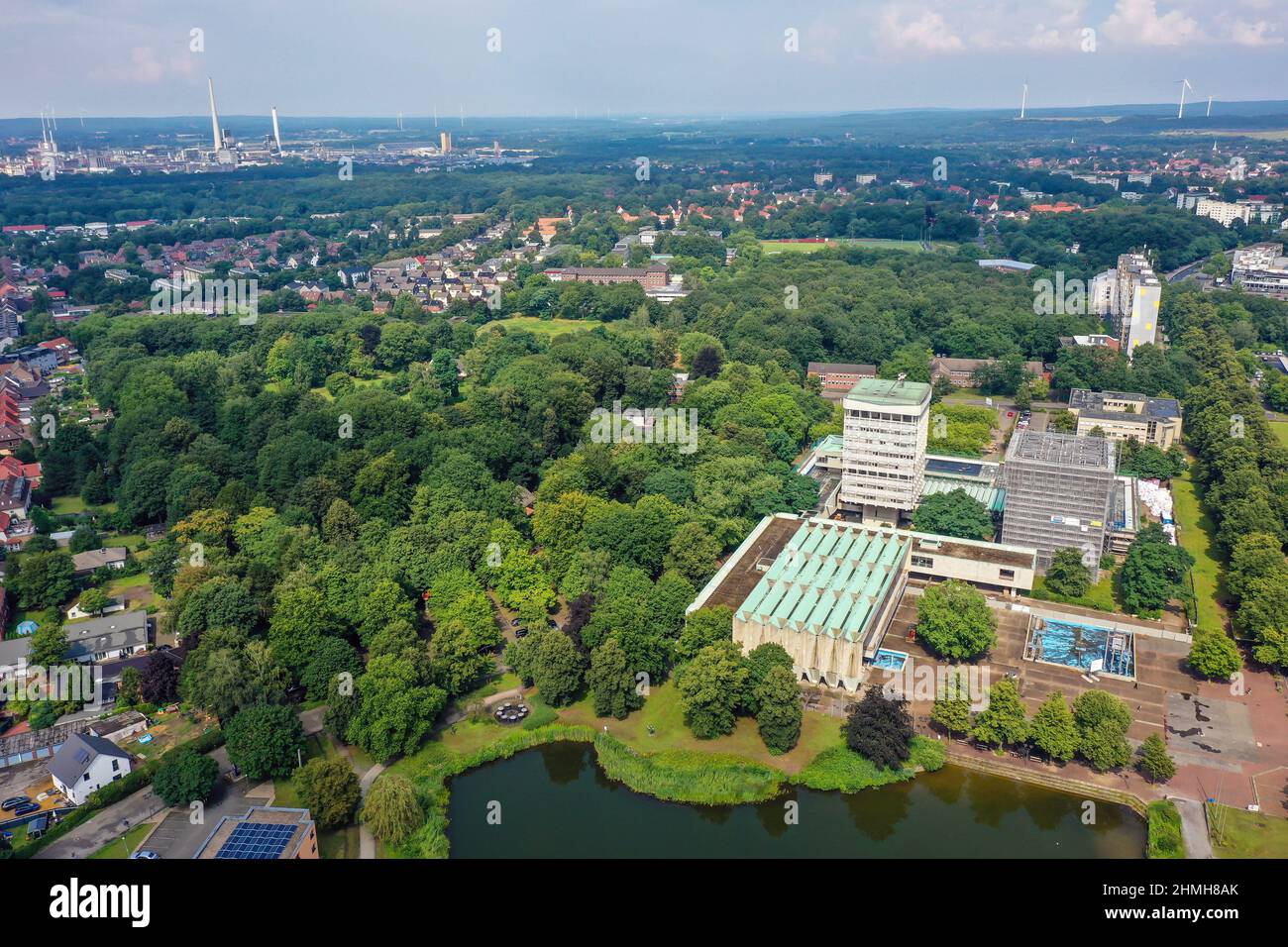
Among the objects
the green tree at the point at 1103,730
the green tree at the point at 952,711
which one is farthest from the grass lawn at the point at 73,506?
the green tree at the point at 1103,730

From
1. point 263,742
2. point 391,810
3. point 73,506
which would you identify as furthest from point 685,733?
point 73,506

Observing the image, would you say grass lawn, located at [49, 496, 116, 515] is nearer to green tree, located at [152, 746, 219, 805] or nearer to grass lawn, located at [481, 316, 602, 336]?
green tree, located at [152, 746, 219, 805]

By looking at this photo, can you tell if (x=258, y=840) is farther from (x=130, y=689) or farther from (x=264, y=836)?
(x=130, y=689)

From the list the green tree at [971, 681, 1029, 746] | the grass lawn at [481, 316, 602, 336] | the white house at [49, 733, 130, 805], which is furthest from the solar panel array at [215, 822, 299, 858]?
the grass lawn at [481, 316, 602, 336]

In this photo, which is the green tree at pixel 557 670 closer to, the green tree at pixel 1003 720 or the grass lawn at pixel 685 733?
the grass lawn at pixel 685 733

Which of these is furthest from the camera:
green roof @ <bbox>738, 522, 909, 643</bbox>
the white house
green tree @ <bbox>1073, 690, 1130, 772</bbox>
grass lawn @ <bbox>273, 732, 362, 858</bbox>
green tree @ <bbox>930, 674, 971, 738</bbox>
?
green roof @ <bbox>738, 522, 909, 643</bbox>

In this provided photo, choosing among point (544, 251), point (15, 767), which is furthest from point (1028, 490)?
point (544, 251)

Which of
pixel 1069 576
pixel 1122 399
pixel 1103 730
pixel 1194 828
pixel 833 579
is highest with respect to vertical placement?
pixel 1122 399
